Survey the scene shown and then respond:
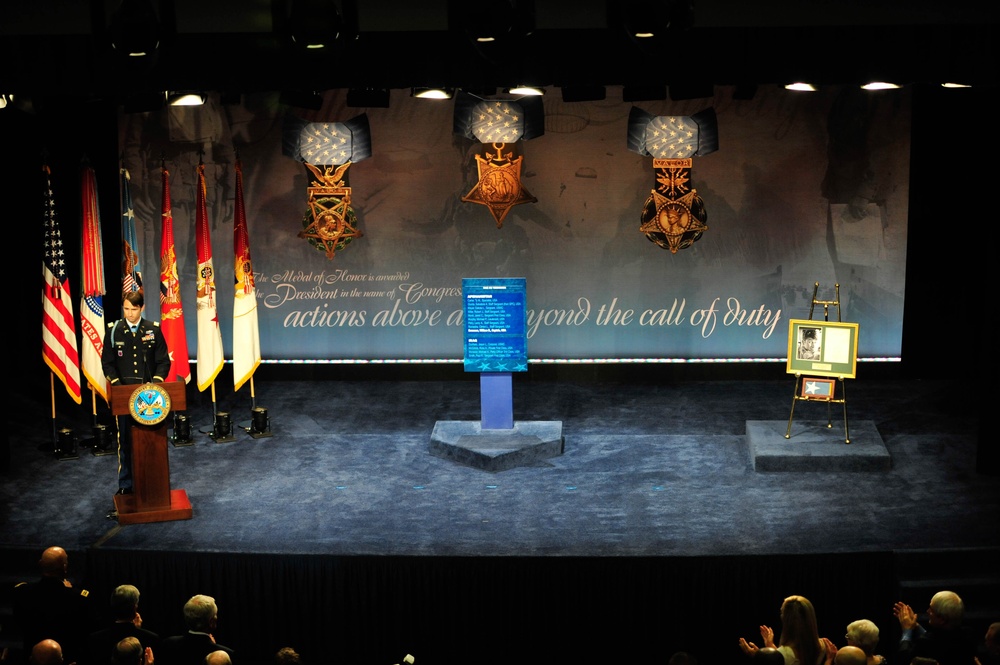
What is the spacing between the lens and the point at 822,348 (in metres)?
9.31

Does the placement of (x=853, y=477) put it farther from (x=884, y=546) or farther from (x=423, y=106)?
(x=423, y=106)

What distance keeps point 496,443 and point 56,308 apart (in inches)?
139

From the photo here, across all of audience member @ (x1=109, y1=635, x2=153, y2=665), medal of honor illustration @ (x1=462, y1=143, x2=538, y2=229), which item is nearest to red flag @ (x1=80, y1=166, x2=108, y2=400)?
medal of honor illustration @ (x1=462, y1=143, x2=538, y2=229)

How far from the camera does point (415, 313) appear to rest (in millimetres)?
11617

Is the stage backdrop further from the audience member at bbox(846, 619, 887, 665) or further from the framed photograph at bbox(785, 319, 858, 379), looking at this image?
the audience member at bbox(846, 619, 887, 665)

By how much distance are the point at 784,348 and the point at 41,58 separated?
6.96m

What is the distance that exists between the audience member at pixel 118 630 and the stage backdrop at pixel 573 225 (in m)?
5.78

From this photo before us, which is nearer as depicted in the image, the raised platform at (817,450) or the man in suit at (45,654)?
the man in suit at (45,654)

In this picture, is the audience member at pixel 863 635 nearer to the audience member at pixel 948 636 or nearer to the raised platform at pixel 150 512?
the audience member at pixel 948 636

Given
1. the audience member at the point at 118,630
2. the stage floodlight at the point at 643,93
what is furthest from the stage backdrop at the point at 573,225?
the audience member at the point at 118,630

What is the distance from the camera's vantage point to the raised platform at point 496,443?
29.6 feet

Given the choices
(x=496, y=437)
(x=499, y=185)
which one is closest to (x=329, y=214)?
(x=499, y=185)

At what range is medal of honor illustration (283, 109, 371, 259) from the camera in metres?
10.7

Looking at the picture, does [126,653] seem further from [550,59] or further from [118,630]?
[550,59]
